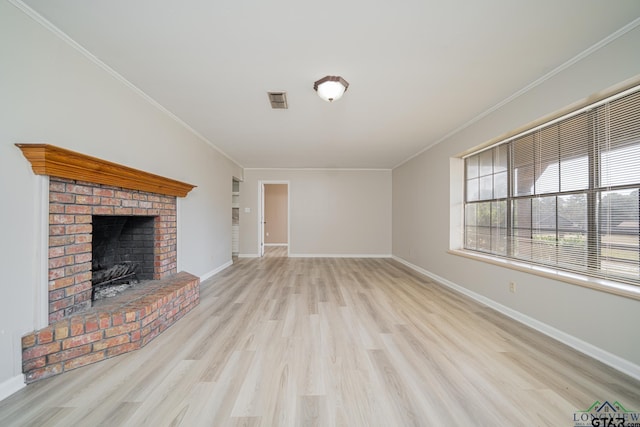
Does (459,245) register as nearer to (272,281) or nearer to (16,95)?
(272,281)

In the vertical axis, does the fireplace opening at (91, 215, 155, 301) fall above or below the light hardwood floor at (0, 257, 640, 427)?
above

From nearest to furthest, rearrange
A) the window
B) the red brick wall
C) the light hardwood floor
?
the light hardwood floor → the red brick wall → the window

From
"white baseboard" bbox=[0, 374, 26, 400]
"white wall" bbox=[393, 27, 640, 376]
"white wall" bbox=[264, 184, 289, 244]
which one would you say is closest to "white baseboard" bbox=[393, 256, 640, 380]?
"white wall" bbox=[393, 27, 640, 376]

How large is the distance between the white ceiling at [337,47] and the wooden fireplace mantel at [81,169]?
0.94 m

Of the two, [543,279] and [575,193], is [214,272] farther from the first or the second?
[575,193]

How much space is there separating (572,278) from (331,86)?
2.79 meters

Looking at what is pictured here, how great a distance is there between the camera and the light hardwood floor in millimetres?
1362

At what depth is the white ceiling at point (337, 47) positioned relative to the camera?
1.59 metres

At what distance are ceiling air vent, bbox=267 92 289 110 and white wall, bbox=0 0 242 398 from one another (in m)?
1.44

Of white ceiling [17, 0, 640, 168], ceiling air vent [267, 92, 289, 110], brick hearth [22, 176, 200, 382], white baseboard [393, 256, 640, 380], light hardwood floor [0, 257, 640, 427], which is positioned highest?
white ceiling [17, 0, 640, 168]

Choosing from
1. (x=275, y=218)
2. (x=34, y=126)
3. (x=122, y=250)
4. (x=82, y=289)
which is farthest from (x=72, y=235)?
(x=275, y=218)

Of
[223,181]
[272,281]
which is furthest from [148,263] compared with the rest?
[223,181]

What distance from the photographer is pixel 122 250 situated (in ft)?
9.84

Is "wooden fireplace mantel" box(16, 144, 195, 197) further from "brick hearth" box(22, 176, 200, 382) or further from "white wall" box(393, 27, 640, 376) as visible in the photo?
"white wall" box(393, 27, 640, 376)
